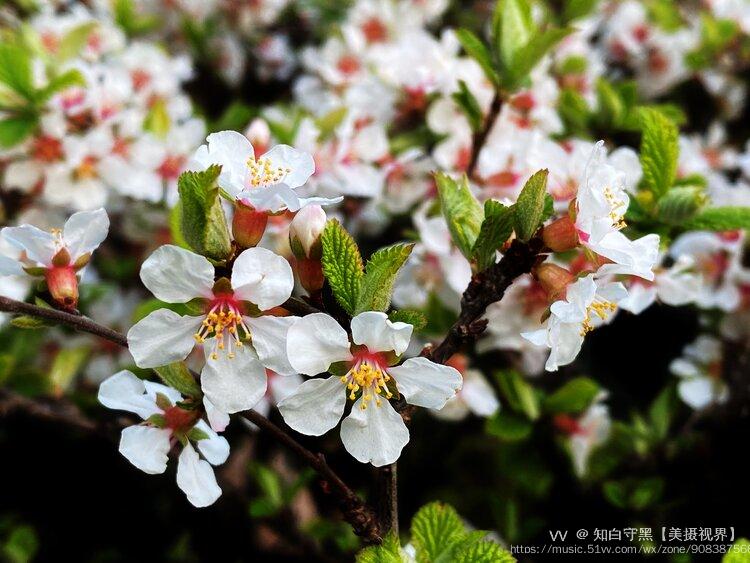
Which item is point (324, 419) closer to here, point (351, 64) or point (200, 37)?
point (351, 64)

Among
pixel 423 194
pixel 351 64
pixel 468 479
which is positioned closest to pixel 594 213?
pixel 423 194

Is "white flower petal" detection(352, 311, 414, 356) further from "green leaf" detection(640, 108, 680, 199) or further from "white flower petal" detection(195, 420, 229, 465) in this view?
"green leaf" detection(640, 108, 680, 199)

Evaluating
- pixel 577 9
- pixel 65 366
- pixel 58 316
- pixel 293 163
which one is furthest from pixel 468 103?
pixel 65 366

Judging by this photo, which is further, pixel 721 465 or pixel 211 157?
pixel 721 465

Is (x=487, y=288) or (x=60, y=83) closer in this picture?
(x=487, y=288)

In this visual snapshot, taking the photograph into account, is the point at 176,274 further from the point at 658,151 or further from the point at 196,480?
the point at 658,151

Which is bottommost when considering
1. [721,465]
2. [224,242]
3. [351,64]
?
[721,465]
